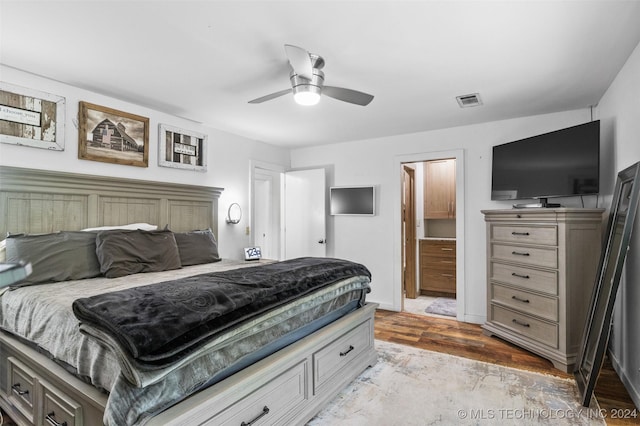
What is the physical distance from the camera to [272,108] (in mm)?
3479

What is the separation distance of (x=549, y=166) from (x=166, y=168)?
4.01m

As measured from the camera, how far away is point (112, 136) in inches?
125

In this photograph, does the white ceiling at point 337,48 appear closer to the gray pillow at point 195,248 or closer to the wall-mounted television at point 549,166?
the wall-mounted television at point 549,166

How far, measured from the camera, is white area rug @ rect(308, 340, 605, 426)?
210 cm

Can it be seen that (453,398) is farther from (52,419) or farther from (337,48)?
(337,48)

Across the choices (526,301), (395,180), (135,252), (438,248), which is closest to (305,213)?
(395,180)

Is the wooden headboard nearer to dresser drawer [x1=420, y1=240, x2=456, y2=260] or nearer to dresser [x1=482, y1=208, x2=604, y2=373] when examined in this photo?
dresser [x1=482, y1=208, x2=604, y2=373]

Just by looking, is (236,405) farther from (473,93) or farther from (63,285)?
(473,93)

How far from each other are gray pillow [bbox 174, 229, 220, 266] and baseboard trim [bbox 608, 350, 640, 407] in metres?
3.51

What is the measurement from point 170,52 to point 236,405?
228 cm

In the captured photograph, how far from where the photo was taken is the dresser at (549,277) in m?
2.85

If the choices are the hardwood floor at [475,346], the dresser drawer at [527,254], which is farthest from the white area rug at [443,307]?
the dresser drawer at [527,254]

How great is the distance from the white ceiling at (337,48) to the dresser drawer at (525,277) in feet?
5.46

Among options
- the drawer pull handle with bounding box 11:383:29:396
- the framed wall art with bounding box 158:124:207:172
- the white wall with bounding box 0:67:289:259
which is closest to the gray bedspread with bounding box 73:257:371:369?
the drawer pull handle with bounding box 11:383:29:396
